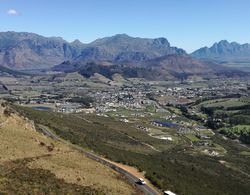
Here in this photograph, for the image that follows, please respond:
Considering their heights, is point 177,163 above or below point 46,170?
below

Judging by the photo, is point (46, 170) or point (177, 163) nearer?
point (46, 170)

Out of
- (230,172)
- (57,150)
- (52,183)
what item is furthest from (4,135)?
(230,172)

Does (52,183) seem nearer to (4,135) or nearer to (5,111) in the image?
(4,135)

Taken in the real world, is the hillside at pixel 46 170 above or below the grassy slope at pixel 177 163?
above

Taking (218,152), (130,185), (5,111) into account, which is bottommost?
(218,152)
